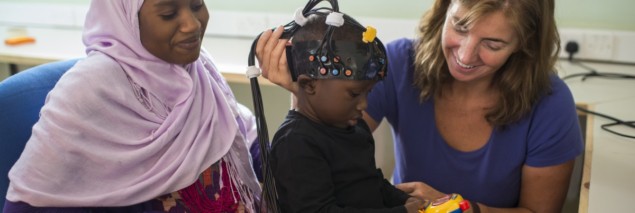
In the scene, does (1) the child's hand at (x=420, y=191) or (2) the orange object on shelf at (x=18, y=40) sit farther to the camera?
(2) the orange object on shelf at (x=18, y=40)

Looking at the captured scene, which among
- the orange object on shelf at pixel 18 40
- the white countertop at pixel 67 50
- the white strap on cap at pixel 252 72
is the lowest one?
the white countertop at pixel 67 50

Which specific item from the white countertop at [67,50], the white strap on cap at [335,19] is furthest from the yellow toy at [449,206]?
the white countertop at [67,50]

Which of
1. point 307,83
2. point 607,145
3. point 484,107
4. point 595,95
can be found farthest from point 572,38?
point 307,83

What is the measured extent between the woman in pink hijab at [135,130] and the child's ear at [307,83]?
24 centimetres

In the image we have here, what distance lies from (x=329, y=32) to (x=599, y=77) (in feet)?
5.17

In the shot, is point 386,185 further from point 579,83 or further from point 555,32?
point 579,83

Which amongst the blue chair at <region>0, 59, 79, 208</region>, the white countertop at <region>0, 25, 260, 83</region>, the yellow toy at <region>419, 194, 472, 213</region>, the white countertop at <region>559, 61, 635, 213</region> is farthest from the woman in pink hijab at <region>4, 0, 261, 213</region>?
the white countertop at <region>0, 25, 260, 83</region>

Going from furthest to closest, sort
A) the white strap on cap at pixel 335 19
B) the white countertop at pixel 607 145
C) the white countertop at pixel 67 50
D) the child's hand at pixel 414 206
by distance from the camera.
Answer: the white countertop at pixel 67 50 < the white countertop at pixel 607 145 < the child's hand at pixel 414 206 < the white strap on cap at pixel 335 19

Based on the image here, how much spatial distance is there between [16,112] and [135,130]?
0.27 metres

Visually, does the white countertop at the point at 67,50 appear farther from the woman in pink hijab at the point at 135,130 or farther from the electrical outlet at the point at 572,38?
the electrical outlet at the point at 572,38

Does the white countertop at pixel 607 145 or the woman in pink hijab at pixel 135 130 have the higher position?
the woman in pink hijab at pixel 135 130

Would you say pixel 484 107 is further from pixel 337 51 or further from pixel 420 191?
pixel 337 51

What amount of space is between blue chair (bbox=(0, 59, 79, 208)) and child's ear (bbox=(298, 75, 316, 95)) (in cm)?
59

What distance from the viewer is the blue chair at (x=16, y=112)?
1.18 meters
